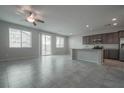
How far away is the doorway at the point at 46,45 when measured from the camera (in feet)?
29.7

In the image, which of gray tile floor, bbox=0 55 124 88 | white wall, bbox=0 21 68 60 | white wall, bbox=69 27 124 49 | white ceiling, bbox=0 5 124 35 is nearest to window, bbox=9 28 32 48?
white wall, bbox=0 21 68 60

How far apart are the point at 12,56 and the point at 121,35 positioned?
8692 mm

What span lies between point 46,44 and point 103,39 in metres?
5.96

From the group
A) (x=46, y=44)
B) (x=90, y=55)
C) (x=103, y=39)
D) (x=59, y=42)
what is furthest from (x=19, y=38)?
(x=103, y=39)

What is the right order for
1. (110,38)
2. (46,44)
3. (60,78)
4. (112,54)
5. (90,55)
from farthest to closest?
(46,44)
(110,38)
(112,54)
(90,55)
(60,78)

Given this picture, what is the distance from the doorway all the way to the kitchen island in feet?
12.3

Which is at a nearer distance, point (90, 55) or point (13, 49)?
point (90, 55)

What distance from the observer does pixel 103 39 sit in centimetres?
791

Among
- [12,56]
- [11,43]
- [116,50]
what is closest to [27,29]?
[11,43]

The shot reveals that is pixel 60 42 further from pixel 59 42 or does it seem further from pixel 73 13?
pixel 73 13

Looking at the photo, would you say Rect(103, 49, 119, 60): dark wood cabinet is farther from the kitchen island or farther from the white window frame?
the white window frame
